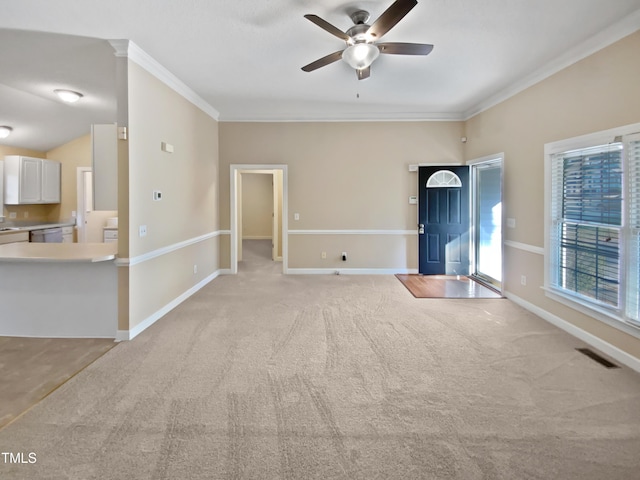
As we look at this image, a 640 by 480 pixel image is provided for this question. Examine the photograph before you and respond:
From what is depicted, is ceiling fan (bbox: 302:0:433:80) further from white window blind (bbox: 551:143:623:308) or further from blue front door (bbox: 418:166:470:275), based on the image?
blue front door (bbox: 418:166:470:275)

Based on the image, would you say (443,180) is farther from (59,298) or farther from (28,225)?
(28,225)

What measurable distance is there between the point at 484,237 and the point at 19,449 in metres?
6.20

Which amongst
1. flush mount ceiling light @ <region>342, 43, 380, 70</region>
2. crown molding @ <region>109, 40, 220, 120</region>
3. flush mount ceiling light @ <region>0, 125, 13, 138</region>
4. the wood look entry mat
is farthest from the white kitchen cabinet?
the wood look entry mat

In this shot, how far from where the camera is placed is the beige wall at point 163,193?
343 centimetres

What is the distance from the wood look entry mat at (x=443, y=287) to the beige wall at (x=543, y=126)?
1.52 feet

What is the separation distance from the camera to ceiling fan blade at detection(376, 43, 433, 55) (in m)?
2.93

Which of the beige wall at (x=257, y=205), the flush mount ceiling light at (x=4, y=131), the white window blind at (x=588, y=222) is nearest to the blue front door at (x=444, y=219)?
the white window blind at (x=588, y=222)

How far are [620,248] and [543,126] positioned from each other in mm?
1656

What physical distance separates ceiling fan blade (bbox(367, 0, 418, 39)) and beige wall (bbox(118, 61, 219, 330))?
233 centimetres

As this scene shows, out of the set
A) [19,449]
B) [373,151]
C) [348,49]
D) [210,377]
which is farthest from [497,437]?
[373,151]

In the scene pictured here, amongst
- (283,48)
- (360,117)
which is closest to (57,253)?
(283,48)

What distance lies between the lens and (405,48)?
9.80ft

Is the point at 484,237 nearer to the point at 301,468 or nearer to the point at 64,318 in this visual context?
the point at 301,468

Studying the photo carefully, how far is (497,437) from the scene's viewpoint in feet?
6.40
